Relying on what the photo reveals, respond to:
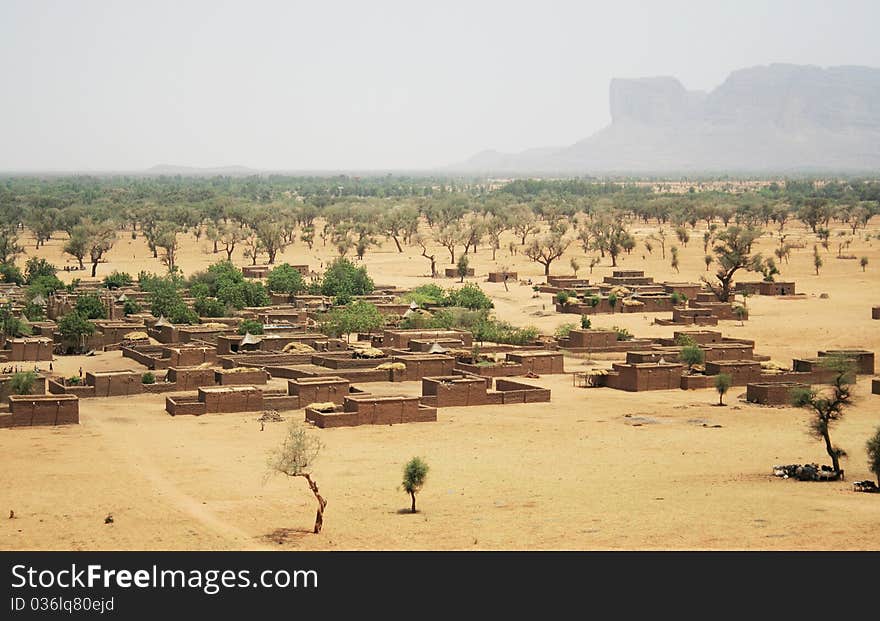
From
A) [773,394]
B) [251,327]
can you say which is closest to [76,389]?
[251,327]

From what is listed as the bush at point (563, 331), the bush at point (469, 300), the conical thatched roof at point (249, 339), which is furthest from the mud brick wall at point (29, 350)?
the bush at point (469, 300)

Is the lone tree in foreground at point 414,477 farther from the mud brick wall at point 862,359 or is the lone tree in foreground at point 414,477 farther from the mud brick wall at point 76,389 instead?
the mud brick wall at point 862,359

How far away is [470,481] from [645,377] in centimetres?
1555

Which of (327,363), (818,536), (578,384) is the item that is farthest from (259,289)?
(818,536)

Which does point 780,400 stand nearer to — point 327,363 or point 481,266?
point 327,363

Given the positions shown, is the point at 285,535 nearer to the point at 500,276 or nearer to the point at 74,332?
the point at 74,332

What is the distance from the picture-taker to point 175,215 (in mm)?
126750

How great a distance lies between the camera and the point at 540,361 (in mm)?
48844

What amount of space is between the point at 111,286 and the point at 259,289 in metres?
10.1

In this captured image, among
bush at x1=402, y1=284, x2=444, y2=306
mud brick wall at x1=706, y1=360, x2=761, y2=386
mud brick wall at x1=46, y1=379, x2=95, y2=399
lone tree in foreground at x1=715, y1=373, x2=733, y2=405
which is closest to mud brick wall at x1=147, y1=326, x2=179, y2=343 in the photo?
mud brick wall at x1=46, y1=379, x2=95, y2=399

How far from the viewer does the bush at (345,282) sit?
7162cm

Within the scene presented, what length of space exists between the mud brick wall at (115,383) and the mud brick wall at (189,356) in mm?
3741

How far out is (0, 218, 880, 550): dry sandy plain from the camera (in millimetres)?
24906

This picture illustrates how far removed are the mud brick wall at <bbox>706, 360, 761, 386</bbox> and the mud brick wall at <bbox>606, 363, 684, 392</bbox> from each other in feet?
3.83
